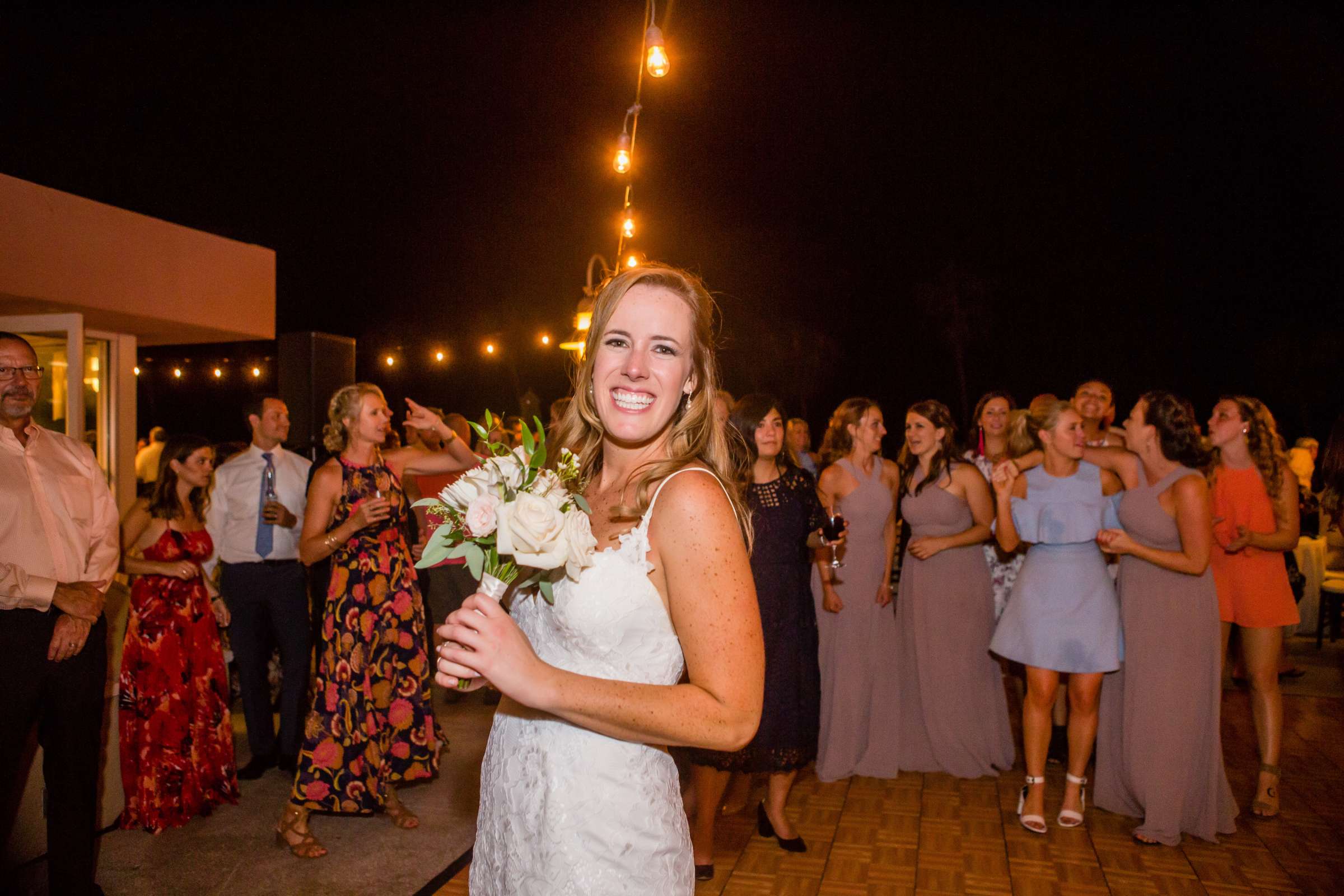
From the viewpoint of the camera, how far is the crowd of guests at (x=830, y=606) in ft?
11.9

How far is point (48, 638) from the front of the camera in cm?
274

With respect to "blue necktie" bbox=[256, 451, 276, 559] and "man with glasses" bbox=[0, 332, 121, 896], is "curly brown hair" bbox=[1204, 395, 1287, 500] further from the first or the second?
"man with glasses" bbox=[0, 332, 121, 896]

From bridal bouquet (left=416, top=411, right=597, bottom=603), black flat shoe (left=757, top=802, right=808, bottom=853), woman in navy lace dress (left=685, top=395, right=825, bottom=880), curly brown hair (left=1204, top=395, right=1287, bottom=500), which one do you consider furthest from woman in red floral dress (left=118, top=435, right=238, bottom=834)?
curly brown hair (left=1204, top=395, right=1287, bottom=500)

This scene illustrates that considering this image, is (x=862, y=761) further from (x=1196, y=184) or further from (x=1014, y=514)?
(x=1196, y=184)

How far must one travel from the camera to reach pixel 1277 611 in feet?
13.9

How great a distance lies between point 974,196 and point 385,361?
21.2 metres

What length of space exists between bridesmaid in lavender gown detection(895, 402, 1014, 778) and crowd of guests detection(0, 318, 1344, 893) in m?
A: 0.02

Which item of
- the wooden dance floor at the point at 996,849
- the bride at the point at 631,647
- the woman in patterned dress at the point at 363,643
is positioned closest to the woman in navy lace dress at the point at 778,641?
the wooden dance floor at the point at 996,849

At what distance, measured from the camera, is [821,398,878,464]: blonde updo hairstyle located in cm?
467

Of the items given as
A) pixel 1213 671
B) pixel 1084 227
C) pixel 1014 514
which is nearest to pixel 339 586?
pixel 1014 514

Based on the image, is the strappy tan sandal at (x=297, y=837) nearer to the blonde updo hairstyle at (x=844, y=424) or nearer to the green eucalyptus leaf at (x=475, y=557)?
the green eucalyptus leaf at (x=475, y=557)

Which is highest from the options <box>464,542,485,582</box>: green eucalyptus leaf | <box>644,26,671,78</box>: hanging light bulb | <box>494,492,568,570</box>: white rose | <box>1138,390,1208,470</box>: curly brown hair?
<box>644,26,671,78</box>: hanging light bulb

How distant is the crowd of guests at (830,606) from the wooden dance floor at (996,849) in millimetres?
121

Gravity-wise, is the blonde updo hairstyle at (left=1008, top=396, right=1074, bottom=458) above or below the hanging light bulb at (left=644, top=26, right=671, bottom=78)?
below
